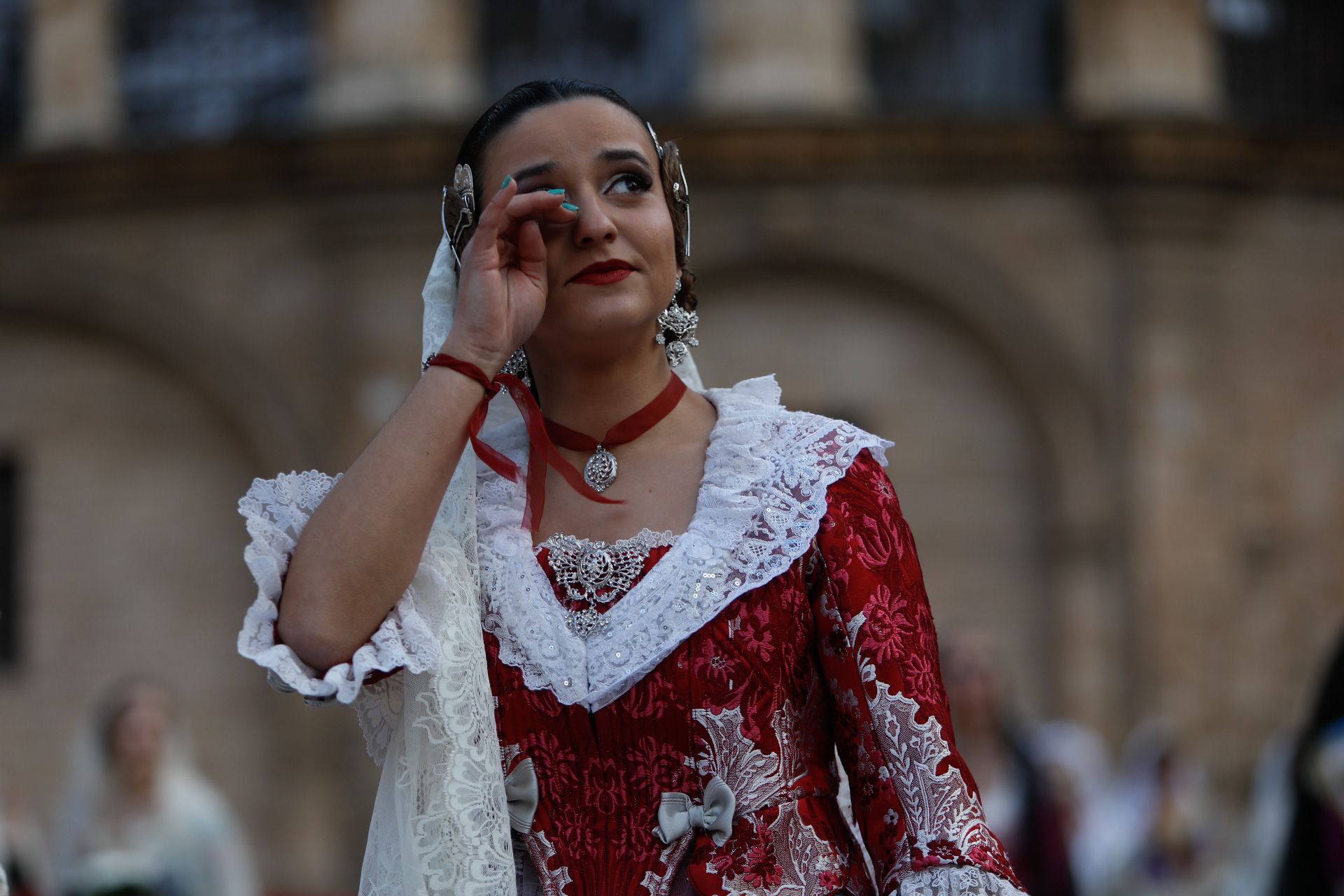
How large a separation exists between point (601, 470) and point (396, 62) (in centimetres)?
930

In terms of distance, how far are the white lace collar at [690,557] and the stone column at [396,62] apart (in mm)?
9018

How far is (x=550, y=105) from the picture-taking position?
7.93 ft

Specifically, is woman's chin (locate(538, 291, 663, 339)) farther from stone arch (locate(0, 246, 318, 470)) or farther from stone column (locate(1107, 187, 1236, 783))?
stone arch (locate(0, 246, 318, 470))

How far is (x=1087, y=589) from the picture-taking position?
440 inches

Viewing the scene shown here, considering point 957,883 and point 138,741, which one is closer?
point 957,883

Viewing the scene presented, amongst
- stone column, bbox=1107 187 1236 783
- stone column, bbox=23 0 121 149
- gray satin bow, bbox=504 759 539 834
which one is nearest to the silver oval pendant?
gray satin bow, bbox=504 759 539 834

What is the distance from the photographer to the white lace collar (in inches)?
90.3

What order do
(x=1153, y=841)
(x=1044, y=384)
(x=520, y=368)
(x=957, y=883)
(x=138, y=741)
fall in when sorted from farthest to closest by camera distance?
(x=1044, y=384), (x=1153, y=841), (x=138, y=741), (x=520, y=368), (x=957, y=883)

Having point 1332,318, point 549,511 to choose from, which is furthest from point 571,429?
point 1332,318

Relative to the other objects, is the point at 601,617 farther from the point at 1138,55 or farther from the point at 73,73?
the point at 73,73

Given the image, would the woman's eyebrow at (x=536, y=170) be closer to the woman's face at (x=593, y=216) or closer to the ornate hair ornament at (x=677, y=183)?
the woman's face at (x=593, y=216)

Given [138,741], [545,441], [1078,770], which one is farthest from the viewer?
[1078,770]

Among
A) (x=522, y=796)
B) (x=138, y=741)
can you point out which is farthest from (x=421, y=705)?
(x=138, y=741)

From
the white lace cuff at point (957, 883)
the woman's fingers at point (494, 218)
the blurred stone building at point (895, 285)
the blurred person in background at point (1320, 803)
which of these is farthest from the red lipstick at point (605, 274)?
the blurred stone building at point (895, 285)
